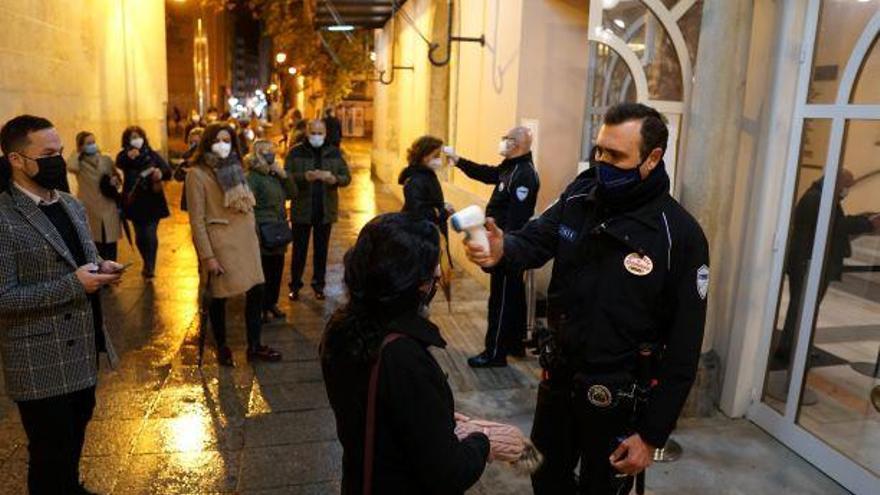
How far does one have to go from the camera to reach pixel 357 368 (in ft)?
6.10

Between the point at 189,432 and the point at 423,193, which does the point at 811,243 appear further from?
the point at 189,432

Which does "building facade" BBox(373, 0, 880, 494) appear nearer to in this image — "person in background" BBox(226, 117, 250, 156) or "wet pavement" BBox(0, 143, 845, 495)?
"wet pavement" BBox(0, 143, 845, 495)

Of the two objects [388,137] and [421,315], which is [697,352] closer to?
[421,315]

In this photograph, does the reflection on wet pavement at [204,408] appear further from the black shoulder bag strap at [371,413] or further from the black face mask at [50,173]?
the black shoulder bag strap at [371,413]

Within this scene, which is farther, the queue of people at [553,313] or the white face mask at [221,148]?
the white face mask at [221,148]

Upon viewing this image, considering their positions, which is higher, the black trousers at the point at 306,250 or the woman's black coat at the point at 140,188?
the woman's black coat at the point at 140,188

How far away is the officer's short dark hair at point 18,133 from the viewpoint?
2996mm

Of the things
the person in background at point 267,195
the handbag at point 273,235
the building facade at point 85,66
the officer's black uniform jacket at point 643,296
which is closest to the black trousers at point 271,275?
the person in background at point 267,195

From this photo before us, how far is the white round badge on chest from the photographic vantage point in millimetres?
2656

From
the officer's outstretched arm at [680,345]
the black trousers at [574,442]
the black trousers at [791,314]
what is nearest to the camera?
the officer's outstretched arm at [680,345]

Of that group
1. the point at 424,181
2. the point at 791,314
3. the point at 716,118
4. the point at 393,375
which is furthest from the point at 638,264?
the point at 424,181

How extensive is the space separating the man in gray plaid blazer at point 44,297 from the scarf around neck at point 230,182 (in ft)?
6.03

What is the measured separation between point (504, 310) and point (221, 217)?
90.0 inches

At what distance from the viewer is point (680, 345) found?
2.63 m
